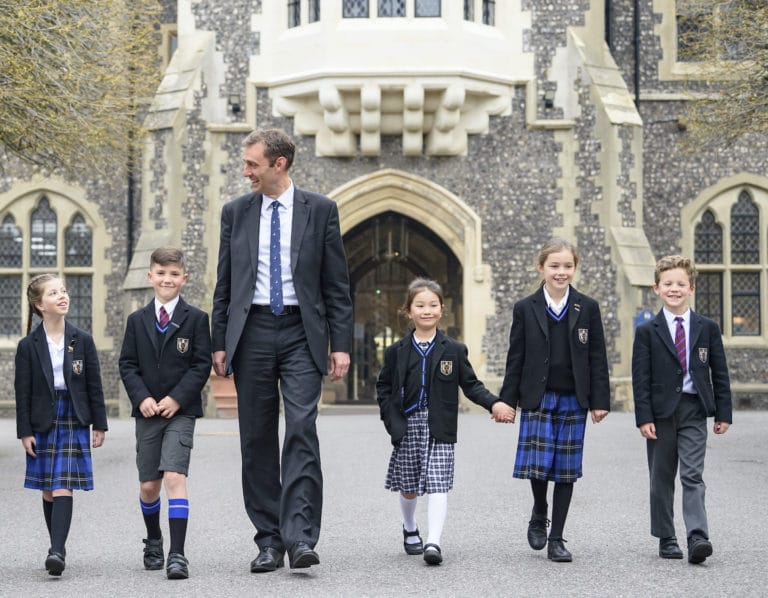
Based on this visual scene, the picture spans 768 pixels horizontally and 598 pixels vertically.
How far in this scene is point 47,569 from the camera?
5828 mm

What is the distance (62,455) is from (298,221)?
1.56m

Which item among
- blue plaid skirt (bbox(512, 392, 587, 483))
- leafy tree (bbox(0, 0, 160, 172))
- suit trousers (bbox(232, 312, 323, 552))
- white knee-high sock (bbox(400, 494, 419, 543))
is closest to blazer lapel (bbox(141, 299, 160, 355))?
suit trousers (bbox(232, 312, 323, 552))

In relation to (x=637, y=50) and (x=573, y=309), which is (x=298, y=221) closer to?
(x=573, y=309)

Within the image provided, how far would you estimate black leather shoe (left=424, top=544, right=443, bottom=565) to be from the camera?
5.91 metres

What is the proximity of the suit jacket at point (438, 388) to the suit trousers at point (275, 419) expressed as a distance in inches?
21.4

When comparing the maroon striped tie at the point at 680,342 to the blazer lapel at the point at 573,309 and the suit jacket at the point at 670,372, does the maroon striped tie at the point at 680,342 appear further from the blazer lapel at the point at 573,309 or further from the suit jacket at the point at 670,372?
the blazer lapel at the point at 573,309

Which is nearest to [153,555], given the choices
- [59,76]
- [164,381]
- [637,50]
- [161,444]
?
[161,444]

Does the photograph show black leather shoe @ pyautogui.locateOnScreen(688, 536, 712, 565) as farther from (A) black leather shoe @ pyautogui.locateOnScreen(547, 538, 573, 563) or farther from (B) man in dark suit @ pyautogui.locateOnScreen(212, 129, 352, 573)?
(B) man in dark suit @ pyautogui.locateOnScreen(212, 129, 352, 573)

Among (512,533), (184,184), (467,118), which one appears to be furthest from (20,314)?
(512,533)

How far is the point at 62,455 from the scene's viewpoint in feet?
19.8

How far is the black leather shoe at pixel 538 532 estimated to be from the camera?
20.6 ft

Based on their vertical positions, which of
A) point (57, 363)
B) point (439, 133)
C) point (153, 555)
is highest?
point (439, 133)

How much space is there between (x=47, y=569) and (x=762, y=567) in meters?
3.26

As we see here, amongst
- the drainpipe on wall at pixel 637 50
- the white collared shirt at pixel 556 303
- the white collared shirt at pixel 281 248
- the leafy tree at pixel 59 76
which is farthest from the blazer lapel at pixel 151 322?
the drainpipe on wall at pixel 637 50
